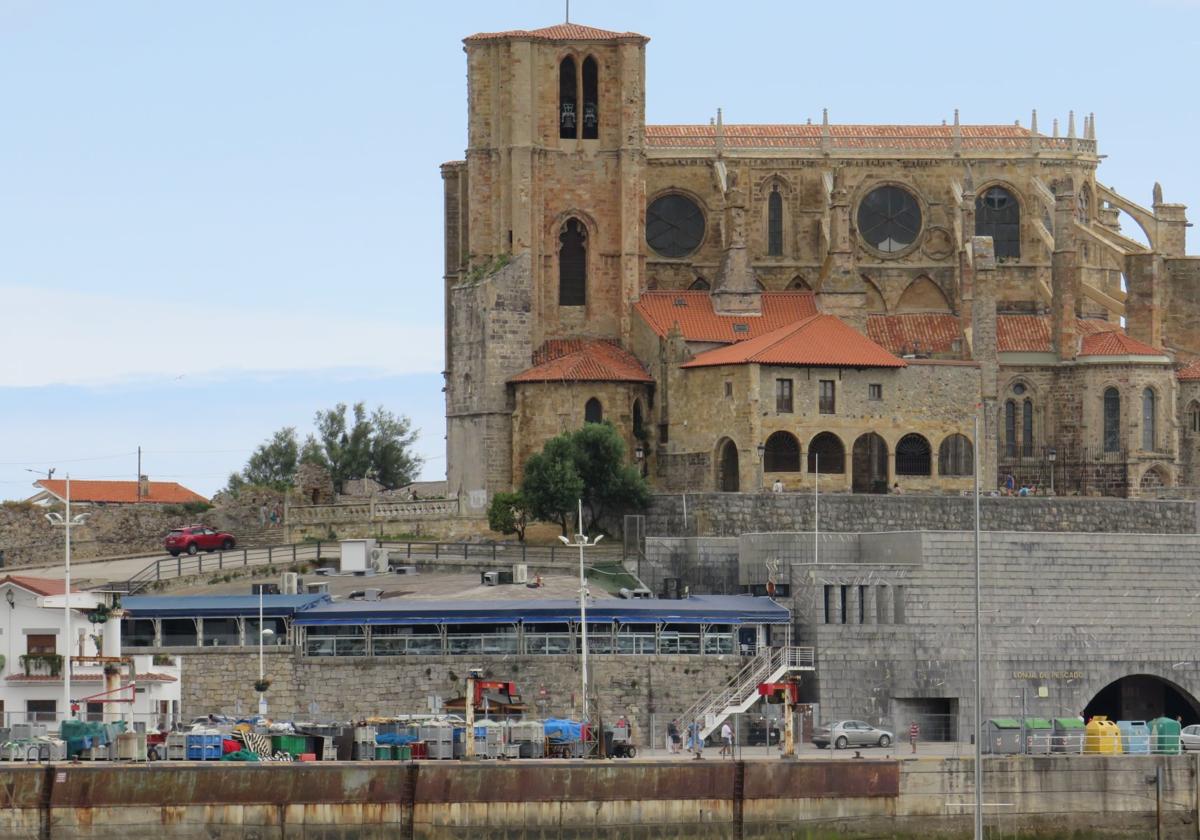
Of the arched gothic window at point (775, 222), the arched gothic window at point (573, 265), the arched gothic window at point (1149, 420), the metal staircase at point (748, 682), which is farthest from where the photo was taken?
the arched gothic window at point (775, 222)

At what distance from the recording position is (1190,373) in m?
116

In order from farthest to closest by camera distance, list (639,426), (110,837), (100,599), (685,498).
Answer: (639,426), (685,498), (100,599), (110,837)

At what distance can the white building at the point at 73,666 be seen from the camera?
8062 centimetres

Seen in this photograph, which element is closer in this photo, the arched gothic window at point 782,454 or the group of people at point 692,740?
the group of people at point 692,740

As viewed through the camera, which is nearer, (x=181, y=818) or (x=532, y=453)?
(x=181, y=818)

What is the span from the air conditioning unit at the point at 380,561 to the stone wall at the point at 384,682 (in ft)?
43.2

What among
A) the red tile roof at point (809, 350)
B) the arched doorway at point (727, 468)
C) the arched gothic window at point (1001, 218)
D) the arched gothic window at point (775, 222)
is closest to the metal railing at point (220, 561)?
the arched doorway at point (727, 468)

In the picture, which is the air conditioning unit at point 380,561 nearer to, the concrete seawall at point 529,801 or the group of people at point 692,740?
the group of people at point 692,740

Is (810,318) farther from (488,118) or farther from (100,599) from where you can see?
(100,599)

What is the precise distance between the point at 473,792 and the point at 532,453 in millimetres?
36739

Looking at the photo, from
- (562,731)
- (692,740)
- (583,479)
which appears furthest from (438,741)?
(583,479)

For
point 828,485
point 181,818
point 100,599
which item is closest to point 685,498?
point 828,485

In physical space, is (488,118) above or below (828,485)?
above

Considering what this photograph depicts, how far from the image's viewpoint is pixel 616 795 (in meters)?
74.4
